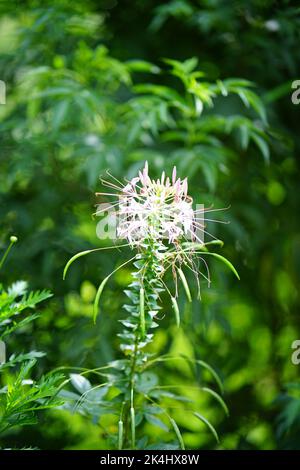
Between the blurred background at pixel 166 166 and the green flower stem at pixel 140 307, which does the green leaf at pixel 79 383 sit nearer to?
the green flower stem at pixel 140 307

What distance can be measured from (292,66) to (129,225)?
0.91 m

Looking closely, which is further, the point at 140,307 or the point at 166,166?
the point at 166,166

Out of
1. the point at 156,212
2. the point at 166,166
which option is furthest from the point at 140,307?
the point at 166,166

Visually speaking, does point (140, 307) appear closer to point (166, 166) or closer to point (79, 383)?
point (79, 383)

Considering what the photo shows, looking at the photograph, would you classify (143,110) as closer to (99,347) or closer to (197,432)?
(99,347)

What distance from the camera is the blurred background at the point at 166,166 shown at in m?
1.36

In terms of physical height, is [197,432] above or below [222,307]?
below

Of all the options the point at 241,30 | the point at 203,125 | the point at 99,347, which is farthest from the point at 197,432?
the point at 241,30

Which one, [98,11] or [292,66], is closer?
[292,66]

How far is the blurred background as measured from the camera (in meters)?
1.36

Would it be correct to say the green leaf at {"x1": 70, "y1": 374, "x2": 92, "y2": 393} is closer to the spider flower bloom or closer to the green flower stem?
the green flower stem

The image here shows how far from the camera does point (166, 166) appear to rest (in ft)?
4.49

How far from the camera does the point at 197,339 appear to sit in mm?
1525
